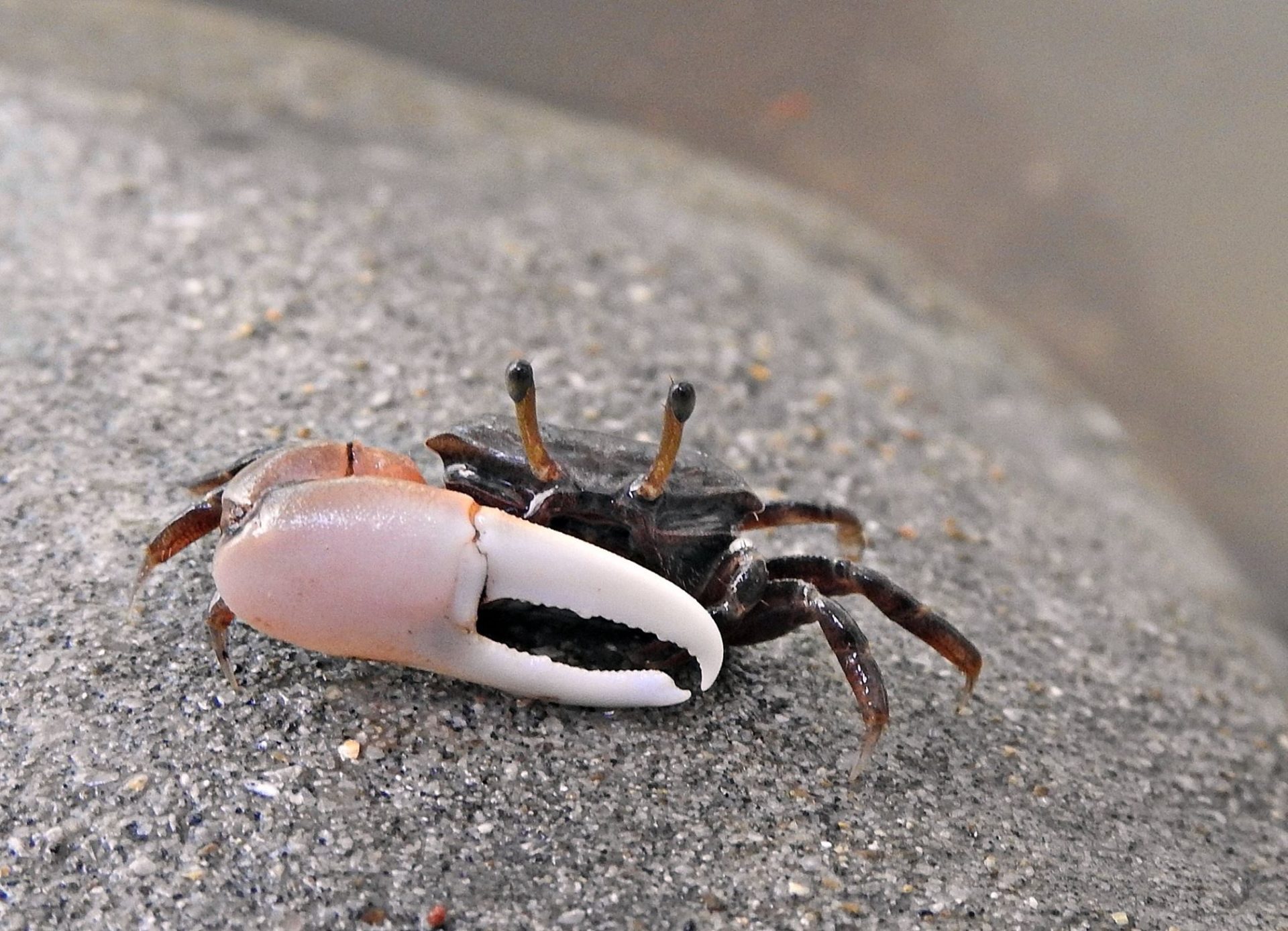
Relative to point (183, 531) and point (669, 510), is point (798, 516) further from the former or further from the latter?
point (183, 531)

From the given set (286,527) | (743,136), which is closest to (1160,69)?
(743,136)

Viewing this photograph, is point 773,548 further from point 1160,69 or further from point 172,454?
point 1160,69

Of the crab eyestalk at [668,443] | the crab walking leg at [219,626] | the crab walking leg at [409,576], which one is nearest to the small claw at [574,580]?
the crab walking leg at [409,576]

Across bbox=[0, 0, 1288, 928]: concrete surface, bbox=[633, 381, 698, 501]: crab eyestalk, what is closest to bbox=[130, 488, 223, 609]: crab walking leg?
bbox=[0, 0, 1288, 928]: concrete surface

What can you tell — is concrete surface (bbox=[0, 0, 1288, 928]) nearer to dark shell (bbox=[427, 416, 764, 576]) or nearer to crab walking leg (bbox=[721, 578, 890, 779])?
crab walking leg (bbox=[721, 578, 890, 779])

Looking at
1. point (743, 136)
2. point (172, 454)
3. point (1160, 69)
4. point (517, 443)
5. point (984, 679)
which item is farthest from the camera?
point (743, 136)
